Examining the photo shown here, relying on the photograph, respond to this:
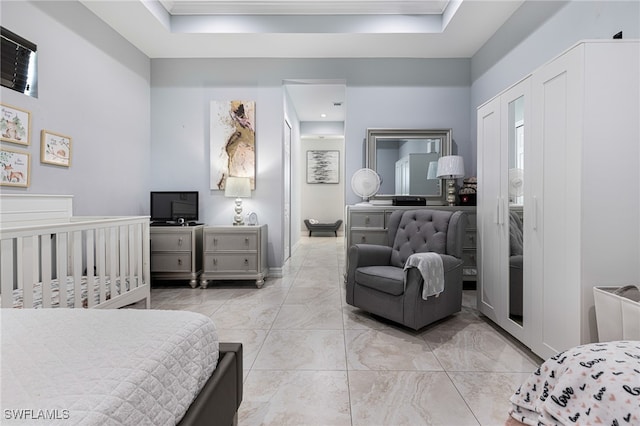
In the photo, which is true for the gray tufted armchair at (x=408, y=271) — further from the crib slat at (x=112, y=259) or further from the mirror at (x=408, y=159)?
the crib slat at (x=112, y=259)

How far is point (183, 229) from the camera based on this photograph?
3514 mm

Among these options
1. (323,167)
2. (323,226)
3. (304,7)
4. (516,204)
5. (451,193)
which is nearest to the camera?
(516,204)

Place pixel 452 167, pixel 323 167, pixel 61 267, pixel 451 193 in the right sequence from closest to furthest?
1. pixel 61 267
2. pixel 452 167
3. pixel 451 193
4. pixel 323 167

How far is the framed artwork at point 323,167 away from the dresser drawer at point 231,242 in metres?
4.94

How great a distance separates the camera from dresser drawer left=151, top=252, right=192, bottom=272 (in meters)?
3.51

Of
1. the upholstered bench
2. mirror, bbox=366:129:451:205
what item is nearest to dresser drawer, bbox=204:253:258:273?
mirror, bbox=366:129:451:205

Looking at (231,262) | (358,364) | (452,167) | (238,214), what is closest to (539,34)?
(452,167)

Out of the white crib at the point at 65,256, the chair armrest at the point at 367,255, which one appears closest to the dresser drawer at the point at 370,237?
the chair armrest at the point at 367,255

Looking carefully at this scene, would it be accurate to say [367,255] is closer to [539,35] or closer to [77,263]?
[77,263]

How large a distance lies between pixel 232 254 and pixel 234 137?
1.52 m

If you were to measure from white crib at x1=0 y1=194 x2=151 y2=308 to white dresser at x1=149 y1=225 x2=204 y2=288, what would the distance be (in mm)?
855

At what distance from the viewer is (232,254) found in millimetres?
3561

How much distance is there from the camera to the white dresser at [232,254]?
3.54 metres

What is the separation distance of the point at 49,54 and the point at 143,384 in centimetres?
311
